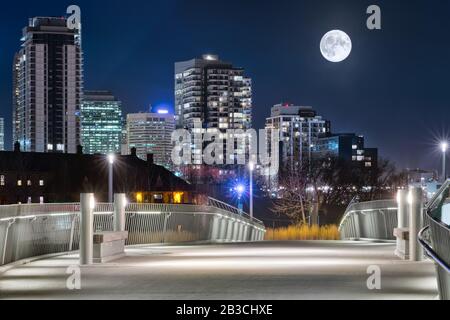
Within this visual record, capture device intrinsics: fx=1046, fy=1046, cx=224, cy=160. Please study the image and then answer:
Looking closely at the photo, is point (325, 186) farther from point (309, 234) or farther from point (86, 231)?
point (86, 231)

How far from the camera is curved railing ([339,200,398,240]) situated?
34.2 meters

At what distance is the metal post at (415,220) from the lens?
65.2ft

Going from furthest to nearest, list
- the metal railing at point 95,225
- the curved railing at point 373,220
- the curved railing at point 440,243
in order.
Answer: the curved railing at point 373,220
the metal railing at point 95,225
the curved railing at point 440,243

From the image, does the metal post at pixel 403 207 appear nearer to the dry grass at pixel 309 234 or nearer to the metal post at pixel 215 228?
the metal post at pixel 215 228

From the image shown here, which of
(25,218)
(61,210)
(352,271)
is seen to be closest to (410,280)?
(352,271)

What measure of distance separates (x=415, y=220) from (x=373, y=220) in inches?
673

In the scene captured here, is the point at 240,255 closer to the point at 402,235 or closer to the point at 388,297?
the point at 402,235

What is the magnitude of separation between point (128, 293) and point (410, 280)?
174 inches

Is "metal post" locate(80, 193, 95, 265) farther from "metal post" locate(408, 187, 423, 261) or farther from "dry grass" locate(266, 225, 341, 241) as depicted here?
"dry grass" locate(266, 225, 341, 241)

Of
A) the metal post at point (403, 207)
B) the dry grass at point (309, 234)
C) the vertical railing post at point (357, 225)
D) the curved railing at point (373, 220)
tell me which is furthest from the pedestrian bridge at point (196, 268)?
the dry grass at point (309, 234)

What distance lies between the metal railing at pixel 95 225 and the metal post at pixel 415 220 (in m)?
7.81

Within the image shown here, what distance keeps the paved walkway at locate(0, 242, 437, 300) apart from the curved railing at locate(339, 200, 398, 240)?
11.5 m

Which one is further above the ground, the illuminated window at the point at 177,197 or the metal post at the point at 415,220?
the metal post at the point at 415,220

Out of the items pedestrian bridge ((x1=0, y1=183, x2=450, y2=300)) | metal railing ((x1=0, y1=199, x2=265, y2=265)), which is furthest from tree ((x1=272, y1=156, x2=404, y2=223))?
pedestrian bridge ((x1=0, y1=183, x2=450, y2=300))
